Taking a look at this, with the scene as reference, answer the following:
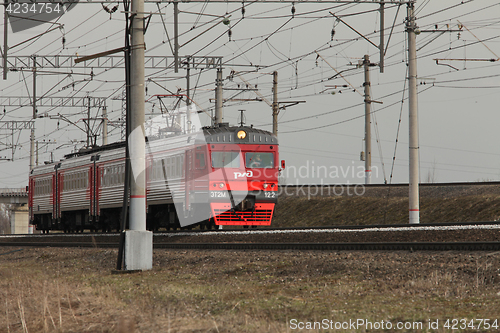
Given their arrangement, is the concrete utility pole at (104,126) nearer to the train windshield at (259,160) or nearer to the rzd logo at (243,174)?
the train windshield at (259,160)

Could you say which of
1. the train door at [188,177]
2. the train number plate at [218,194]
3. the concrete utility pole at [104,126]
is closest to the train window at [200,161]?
the train door at [188,177]

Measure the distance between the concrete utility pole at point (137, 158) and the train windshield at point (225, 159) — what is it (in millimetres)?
6813

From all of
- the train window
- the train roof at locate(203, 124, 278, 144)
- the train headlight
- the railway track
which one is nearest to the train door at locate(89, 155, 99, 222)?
the railway track

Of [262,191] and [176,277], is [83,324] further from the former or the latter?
[262,191]

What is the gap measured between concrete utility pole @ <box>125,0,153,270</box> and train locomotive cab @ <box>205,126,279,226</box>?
652 cm

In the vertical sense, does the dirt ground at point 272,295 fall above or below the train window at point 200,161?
below

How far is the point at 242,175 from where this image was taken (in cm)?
2105

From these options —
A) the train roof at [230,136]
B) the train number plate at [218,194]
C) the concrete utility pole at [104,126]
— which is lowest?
the train number plate at [218,194]

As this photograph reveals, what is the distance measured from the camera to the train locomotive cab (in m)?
20.5

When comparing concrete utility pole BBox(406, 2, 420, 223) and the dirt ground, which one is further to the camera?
concrete utility pole BBox(406, 2, 420, 223)

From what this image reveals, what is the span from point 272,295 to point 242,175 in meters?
11.7

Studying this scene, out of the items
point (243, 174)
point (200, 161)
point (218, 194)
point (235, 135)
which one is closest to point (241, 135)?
point (235, 135)

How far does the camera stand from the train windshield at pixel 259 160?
69.7 ft

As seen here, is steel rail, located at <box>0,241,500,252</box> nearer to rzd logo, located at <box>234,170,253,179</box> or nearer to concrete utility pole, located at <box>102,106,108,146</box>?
rzd logo, located at <box>234,170,253,179</box>
